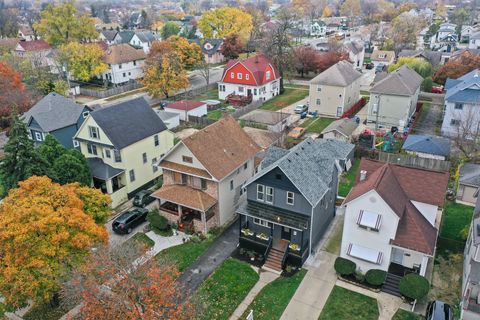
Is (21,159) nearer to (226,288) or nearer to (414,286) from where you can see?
(226,288)

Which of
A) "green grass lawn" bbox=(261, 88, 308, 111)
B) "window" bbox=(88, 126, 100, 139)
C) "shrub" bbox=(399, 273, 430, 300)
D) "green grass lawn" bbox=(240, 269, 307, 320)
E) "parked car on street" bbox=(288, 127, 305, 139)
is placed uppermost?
"window" bbox=(88, 126, 100, 139)

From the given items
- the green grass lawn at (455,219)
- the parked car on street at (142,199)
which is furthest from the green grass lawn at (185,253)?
the green grass lawn at (455,219)

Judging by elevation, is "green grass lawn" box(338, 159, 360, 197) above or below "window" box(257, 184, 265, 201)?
below

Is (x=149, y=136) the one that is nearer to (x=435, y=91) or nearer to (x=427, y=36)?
(x=435, y=91)

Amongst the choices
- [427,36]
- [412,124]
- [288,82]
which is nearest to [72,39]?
[288,82]

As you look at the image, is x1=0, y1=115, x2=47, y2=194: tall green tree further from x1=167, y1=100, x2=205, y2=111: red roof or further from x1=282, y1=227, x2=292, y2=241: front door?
x1=167, y1=100, x2=205, y2=111: red roof

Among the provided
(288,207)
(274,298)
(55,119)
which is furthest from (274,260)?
(55,119)

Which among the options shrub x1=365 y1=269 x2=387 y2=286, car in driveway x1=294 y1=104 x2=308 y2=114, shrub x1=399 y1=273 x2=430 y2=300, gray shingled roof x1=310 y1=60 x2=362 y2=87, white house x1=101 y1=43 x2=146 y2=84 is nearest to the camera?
shrub x1=399 y1=273 x2=430 y2=300

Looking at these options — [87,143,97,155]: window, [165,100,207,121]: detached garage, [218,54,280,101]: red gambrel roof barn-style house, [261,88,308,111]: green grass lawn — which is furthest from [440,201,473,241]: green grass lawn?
[218,54,280,101]: red gambrel roof barn-style house
